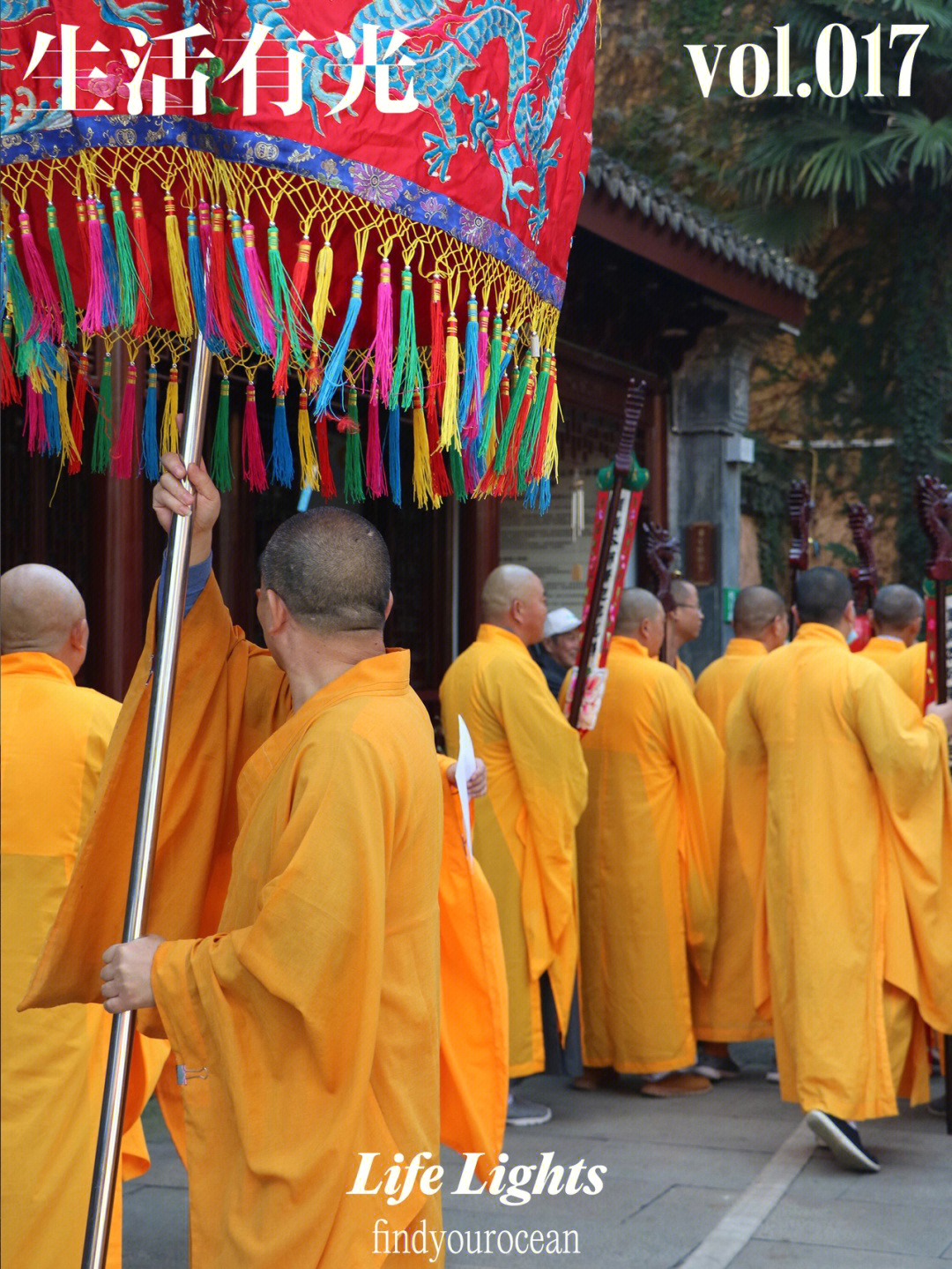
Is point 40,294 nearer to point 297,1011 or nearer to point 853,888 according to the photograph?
point 297,1011

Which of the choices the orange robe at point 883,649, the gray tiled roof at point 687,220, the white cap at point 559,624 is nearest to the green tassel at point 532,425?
the orange robe at point 883,649

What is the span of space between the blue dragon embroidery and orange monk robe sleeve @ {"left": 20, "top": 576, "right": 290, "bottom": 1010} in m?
0.79

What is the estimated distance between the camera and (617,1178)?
4215mm

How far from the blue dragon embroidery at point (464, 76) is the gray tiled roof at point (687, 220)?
4.62 m

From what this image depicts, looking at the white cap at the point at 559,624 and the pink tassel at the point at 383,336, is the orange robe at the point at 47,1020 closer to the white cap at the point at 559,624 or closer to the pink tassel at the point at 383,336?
the pink tassel at the point at 383,336

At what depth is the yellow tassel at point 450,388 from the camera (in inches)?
81.1

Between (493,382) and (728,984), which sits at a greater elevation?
(493,382)

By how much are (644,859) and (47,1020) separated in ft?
9.27

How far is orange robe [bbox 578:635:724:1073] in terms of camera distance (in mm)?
5230

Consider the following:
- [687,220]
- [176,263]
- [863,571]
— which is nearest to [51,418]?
[176,263]

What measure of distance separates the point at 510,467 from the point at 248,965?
84 centimetres

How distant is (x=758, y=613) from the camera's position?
605 centimetres

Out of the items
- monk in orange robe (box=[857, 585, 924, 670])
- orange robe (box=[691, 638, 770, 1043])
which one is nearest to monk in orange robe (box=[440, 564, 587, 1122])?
orange robe (box=[691, 638, 770, 1043])

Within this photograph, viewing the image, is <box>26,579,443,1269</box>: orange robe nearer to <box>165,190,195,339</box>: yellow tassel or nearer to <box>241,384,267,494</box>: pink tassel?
<box>241,384,267,494</box>: pink tassel
